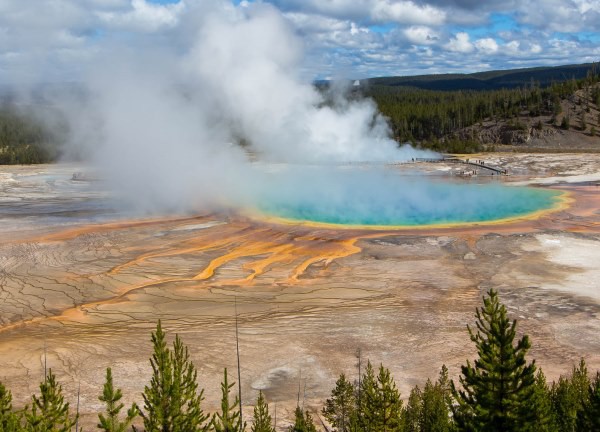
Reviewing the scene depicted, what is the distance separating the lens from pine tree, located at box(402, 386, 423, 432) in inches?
477

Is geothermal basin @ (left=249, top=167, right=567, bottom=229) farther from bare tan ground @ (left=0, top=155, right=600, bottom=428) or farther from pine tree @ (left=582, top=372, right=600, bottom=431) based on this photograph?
pine tree @ (left=582, top=372, right=600, bottom=431)

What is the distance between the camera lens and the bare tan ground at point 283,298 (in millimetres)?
15531

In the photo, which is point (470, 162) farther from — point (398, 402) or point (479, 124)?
point (398, 402)

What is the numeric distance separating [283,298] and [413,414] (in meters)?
8.52

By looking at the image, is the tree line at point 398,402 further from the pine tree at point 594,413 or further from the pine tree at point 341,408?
the pine tree at point 341,408

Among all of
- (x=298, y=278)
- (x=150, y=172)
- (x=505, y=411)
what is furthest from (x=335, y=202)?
(x=505, y=411)

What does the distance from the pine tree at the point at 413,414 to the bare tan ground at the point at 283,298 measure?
1.31 meters

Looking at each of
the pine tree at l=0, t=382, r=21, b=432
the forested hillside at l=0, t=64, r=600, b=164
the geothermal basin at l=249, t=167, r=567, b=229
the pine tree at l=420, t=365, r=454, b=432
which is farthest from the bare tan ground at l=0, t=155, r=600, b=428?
the forested hillside at l=0, t=64, r=600, b=164

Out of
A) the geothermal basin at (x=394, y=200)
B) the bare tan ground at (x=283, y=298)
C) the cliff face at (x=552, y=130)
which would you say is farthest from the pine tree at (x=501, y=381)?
the cliff face at (x=552, y=130)

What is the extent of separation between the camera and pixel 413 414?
12.5 metres

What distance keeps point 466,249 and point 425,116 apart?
226 feet

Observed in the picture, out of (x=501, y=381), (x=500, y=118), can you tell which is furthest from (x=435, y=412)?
(x=500, y=118)

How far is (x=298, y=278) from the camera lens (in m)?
22.6

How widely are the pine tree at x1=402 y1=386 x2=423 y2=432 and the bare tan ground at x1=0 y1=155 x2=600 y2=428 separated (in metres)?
1.31
